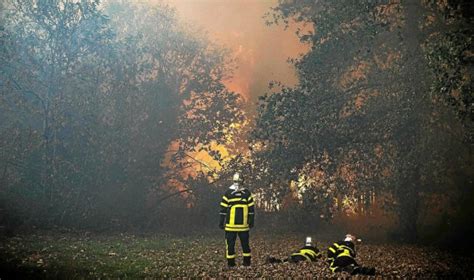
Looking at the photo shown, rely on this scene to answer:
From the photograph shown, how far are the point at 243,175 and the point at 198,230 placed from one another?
468cm

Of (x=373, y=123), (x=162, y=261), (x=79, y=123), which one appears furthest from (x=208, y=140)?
(x=162, y=261)

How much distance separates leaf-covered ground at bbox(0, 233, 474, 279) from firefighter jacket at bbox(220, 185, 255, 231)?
1195 millimetres

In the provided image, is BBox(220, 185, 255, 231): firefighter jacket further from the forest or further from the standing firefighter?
the forest

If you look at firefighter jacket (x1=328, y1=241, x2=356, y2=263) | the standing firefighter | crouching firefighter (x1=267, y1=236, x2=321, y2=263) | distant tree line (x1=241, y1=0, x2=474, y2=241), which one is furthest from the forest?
firefighter jacket (x1=328, y1=241, x2=356, y2=263)

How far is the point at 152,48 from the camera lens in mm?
33781

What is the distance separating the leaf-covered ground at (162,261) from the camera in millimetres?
12398

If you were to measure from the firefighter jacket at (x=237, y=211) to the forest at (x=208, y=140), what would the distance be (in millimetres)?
1920

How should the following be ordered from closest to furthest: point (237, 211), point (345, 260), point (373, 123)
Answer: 1. point (345, 260)
2. point (237, 211)
3. point (373, 123)

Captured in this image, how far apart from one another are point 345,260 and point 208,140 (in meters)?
21.5

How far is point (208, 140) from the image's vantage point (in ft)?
110

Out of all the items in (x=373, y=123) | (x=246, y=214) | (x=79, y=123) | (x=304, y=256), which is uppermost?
(x=373, y=123)

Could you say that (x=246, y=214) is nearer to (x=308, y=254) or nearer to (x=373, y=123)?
(x=308, y=254)

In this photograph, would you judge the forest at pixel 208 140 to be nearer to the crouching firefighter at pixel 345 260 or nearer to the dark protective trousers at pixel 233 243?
the dark protective trousers at pixel 233 243

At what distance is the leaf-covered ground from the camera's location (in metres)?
12.4
